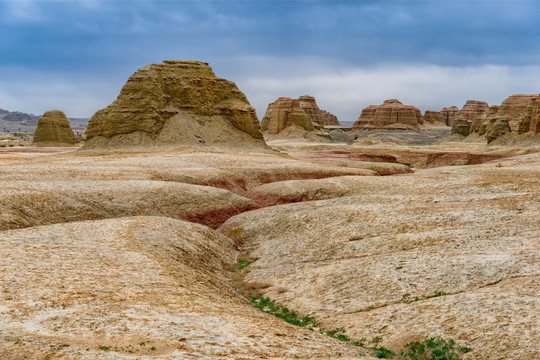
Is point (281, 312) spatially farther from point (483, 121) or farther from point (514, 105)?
point (514, 105)

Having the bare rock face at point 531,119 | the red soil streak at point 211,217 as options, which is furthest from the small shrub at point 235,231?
the bare rock face at point 531,119

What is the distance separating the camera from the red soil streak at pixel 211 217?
4069 centimetres

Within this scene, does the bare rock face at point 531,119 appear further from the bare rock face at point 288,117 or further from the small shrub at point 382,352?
the small shrub at point 382,352

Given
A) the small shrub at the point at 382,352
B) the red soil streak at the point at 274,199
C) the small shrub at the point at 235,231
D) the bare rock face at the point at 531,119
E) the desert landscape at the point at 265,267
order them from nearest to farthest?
the desert landscape at the point at 265,267 < the small shrub at the point at 382,352 < the small shrub at the point at 235,231 < the red soil streak at the point at 274,199 < the bare rock face at the point at 531,119

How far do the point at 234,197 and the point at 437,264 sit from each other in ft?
90.2

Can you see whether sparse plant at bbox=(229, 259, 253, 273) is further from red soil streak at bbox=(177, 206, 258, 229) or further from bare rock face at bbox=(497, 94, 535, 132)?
bare rock face at bbox=(497, 94, 535, 132)

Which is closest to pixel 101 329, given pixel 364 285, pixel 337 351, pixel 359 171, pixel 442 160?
pixel 337 351

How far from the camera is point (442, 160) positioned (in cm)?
10181

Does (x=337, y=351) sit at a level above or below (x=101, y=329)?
below

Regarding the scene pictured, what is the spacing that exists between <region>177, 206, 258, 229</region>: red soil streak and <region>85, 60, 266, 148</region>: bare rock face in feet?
144

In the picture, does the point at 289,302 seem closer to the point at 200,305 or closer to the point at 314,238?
the point at 200,305

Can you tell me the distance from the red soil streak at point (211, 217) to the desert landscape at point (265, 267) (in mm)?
133

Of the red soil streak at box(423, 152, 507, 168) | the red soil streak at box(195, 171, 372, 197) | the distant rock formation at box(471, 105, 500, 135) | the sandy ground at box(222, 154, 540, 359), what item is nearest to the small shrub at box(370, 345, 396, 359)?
the sandy ground at box(222, 154, 540, 359)

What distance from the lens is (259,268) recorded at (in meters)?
29.0
